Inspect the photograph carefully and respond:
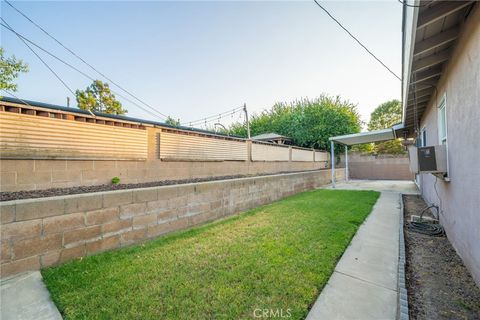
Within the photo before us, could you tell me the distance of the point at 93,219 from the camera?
282 centimetres

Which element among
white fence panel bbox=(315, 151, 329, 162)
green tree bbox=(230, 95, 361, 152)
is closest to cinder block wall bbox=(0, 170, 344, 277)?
white fence panel bbox=(315, 151, 329, 162)

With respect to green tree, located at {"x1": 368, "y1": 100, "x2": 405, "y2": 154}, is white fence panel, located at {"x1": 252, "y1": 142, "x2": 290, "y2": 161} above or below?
below

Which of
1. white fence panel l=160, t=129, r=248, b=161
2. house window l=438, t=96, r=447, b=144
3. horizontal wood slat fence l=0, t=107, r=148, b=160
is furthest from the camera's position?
white fence panel l=160, t=129, r=248, b=161

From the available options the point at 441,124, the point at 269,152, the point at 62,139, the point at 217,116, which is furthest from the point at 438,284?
the point at 217,116

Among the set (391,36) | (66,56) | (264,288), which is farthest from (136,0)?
(264,288)

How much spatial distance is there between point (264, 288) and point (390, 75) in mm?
5354

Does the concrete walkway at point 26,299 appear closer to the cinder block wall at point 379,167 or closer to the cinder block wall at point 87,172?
the cinder block wall at point 87,172

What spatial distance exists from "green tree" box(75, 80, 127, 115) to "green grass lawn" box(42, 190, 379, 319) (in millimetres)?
18335

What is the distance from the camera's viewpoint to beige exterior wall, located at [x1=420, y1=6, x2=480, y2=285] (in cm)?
216

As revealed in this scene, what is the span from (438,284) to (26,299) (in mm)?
4391

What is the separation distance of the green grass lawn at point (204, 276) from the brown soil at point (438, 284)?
2.75ft

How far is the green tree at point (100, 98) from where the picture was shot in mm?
16703

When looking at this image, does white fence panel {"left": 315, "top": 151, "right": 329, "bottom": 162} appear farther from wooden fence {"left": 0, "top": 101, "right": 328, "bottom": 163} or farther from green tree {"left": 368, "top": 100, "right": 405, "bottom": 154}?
green tree {"left": 368, "top": 100, "right": 405, "bottom": 154}

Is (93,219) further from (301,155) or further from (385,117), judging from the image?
(385,117)
